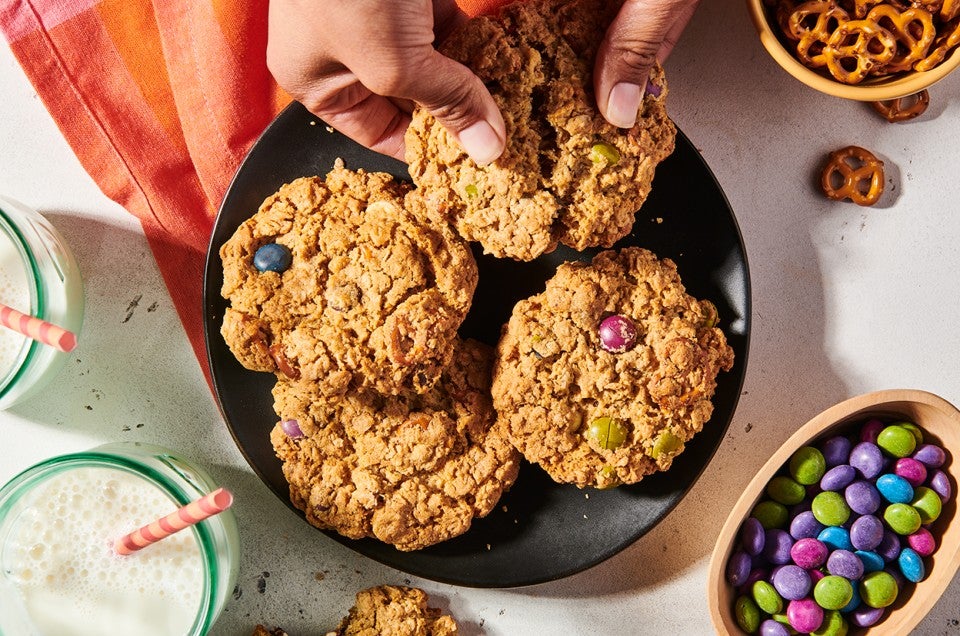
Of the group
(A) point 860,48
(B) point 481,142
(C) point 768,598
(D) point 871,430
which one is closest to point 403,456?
(B) point 481,142

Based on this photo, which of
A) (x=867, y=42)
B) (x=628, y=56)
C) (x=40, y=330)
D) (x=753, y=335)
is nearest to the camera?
(x=628, y=56)

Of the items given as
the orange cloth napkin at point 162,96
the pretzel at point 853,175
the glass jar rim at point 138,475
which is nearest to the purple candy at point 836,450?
the pretzel at point 853,175

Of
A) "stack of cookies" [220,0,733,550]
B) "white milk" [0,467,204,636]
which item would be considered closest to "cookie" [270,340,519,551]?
"stack of cookies" [220,0,733,550]

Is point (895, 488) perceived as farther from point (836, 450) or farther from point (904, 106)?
point (904, 106)

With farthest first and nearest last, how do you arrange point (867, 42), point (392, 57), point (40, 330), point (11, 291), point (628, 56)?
1. point (11, 291)
2. point (867, 42)
3. point (40, 330)
4. point (628, 56)
5. point (392, 57)

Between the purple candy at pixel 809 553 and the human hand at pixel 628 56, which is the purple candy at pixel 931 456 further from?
the human hand at pixel 628 56

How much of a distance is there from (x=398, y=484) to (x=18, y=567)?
1.06m

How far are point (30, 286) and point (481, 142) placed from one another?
4.34 ft

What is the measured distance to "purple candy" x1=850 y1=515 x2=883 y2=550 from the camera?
2.42m

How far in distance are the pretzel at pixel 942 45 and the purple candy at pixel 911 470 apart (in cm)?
109

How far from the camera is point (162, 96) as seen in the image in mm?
2529

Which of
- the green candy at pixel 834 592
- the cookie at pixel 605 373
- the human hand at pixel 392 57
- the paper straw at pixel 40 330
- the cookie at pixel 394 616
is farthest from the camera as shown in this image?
the cookie at pixel 394 616

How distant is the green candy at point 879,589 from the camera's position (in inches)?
95.5

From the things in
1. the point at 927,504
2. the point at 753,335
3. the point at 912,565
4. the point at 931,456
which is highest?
the point at 753,335
